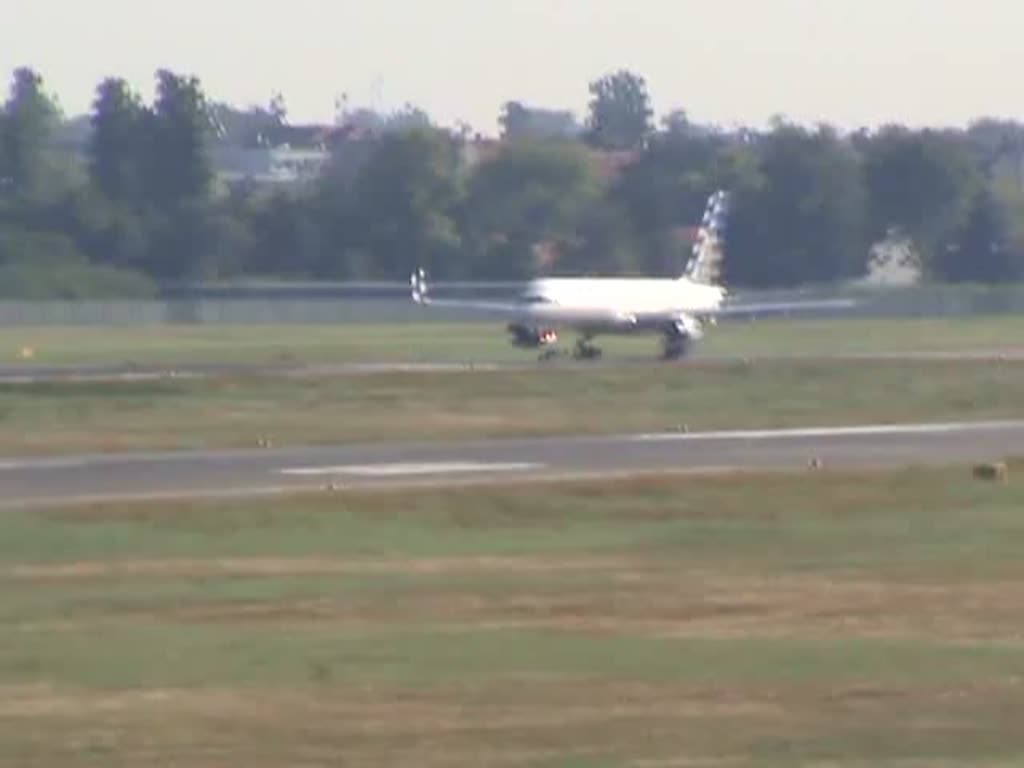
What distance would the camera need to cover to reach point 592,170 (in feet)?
564

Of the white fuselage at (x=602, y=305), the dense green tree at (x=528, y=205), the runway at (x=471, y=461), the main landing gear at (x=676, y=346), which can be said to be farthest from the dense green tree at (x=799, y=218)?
the runway at (x=471, y=461)

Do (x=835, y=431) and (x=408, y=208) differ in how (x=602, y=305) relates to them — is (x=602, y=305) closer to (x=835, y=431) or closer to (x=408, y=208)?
(x=835, y=431)

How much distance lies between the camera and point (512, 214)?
166750 millimetres

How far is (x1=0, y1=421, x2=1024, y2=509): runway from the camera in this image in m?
40.2

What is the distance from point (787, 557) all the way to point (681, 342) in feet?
201

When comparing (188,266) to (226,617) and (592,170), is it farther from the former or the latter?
(226,617)

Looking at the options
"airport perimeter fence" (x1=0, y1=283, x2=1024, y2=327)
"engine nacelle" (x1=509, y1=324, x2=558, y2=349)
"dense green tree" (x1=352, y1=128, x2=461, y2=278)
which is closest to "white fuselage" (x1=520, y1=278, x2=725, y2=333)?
"engine nacelle" (x1=509, y1=324, x2=558, y2=349)

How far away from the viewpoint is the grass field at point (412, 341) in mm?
93750

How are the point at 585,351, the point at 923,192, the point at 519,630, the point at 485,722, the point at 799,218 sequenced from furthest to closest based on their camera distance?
the point at 923,192 → the point at 799,218 → the point at 585,351 → the point at 519,630 → the point at 485,722

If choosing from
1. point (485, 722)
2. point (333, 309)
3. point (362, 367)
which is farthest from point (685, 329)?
point (485, 722)

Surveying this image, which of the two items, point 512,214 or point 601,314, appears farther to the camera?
point 512,214

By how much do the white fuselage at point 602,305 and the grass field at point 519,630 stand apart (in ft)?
177

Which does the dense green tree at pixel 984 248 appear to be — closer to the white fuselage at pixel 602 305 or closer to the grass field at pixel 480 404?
the white fuselage at pixel 602 305

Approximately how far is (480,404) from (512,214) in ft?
339
